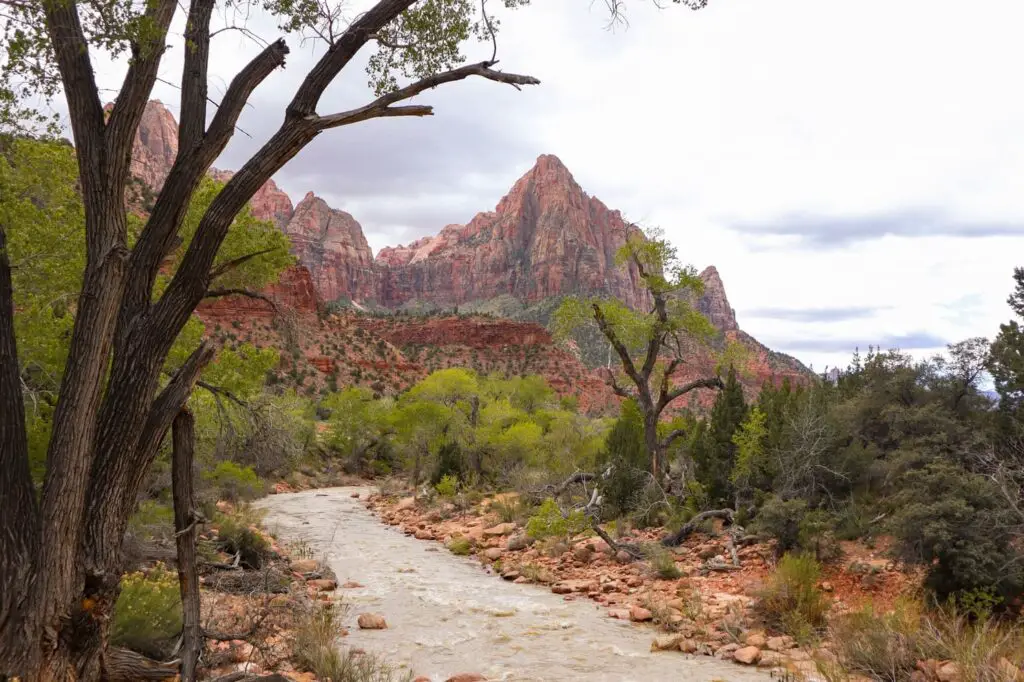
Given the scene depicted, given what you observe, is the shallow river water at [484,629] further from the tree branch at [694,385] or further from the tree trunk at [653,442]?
the tree branch at [694,385]

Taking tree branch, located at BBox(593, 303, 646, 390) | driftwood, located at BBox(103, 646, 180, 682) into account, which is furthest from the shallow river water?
tree branch, located at BBox(593, 303, 646, 390)

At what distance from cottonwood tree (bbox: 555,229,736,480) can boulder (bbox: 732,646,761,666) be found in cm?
759

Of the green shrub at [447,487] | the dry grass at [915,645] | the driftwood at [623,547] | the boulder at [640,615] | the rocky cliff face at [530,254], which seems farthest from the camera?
the rocky cliff face at [530,254]

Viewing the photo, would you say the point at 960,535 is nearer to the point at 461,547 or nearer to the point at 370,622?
the point at 370,622

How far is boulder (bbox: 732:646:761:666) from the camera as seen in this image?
663cm

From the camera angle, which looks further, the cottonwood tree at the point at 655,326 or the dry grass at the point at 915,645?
the cottonwood tree at the point at 655,326

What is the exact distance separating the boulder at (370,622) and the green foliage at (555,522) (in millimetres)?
4273

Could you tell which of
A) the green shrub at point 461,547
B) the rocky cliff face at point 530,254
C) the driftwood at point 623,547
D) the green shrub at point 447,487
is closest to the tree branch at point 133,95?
the driftwood at point 623,547

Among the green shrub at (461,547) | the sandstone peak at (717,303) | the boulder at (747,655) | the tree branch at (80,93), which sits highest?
the sandstone peak at (717,303)

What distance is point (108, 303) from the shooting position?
4133mm

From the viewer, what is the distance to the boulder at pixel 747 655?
261 inches

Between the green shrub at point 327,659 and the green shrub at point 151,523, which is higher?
the green shrub at point 151,523

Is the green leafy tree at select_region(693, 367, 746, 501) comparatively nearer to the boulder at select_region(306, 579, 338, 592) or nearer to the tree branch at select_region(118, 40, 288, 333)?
the boulder at select_region(306, 579, 338, 592)

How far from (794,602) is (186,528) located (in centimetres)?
664
